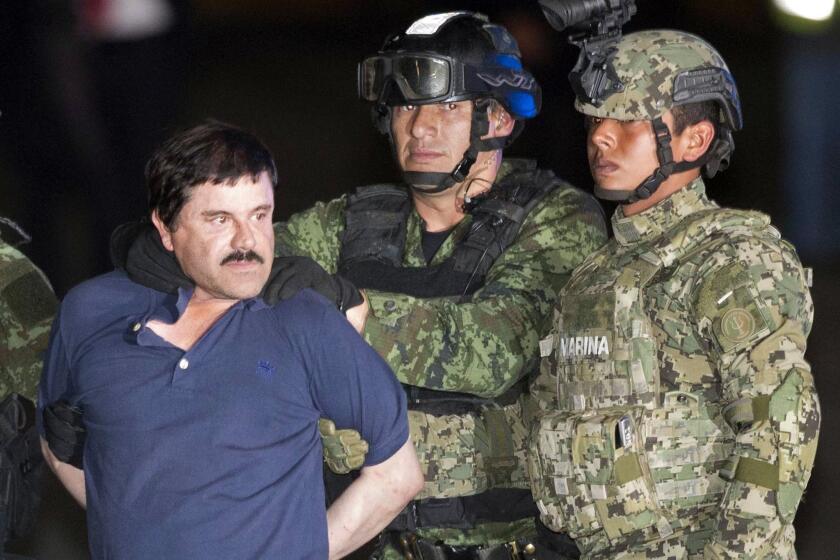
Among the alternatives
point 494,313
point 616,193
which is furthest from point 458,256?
point 616,193

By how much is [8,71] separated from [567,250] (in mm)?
2222

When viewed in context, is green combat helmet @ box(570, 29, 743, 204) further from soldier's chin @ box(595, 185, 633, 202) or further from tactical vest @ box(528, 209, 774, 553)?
tactical vest @ box(528, 209, 774, 553)

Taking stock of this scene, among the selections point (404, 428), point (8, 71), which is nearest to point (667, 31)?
point (404, 428)

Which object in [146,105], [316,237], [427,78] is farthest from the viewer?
[146,105]

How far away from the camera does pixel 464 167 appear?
3016 millimetres

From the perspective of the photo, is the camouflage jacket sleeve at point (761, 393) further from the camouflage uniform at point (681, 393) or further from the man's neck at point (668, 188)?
the man's neck at point (668, 188)

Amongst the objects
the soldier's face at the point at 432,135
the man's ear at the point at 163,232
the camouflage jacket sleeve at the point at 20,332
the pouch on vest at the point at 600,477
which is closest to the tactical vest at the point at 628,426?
the pouch on vest at the point at 600,477

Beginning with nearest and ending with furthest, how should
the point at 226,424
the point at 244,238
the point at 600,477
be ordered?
the point at 226,424 < the point at 244,238 < the point at 600,477

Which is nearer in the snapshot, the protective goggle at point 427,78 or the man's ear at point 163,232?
the man's ear at point 163,232

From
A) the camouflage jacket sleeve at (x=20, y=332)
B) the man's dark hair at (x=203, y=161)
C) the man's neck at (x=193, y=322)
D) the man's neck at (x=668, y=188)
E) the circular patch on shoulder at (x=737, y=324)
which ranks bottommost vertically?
the camouflage jacket sleeve at (x=20, y=332)

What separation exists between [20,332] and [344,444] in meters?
1.18

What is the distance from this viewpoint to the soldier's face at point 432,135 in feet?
9.87

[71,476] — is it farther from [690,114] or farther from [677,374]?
[690,114]

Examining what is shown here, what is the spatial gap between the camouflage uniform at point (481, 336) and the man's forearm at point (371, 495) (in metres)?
0.39
